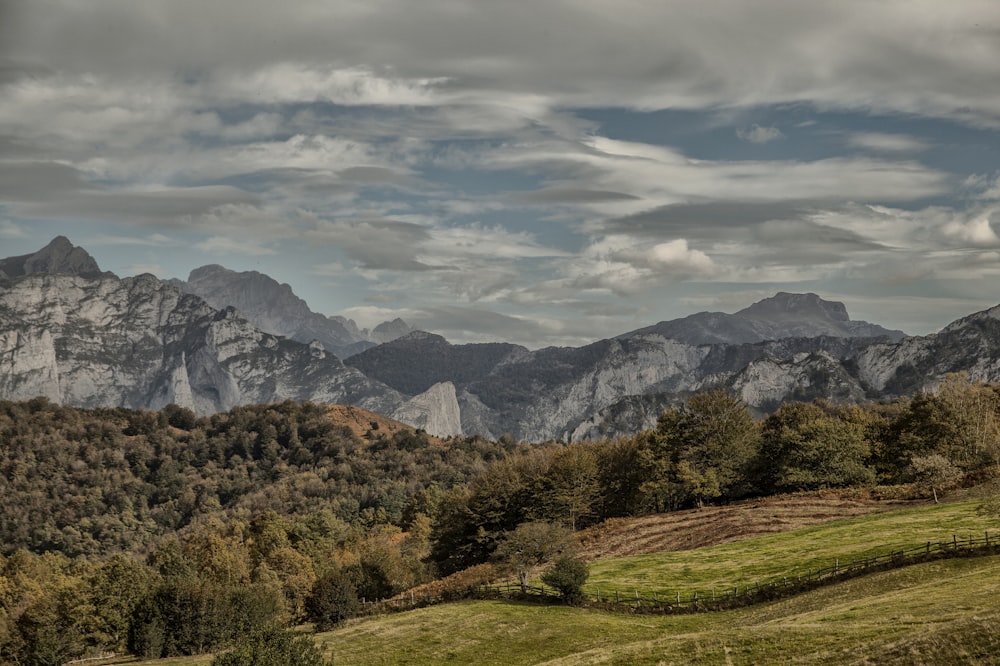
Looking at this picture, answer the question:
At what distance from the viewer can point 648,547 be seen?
98188mm

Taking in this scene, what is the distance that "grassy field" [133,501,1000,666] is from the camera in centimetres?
3441

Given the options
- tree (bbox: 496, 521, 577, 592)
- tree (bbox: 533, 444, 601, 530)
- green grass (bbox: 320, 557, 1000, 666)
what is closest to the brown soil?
tree (bbox: 533, 444, 601, 530)

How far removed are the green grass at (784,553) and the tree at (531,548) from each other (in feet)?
16.0

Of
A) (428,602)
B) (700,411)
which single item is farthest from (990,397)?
(428,602)

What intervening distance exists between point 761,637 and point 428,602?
56.2 metres

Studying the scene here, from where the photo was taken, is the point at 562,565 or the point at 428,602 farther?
the point at 428,602

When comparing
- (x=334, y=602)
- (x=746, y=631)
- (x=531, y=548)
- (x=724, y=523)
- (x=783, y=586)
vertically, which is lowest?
(x=334, y=602)

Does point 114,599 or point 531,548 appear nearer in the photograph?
point 531,548

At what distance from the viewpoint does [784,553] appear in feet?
250

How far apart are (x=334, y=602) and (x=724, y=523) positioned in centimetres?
5415

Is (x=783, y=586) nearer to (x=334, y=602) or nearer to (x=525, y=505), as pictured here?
(x=334, y=602)

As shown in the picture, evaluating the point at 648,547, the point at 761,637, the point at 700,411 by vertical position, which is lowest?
the point at 648,547

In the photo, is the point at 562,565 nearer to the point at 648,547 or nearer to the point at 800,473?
the point at 648,547

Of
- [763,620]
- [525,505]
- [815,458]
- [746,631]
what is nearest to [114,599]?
[525,505]
